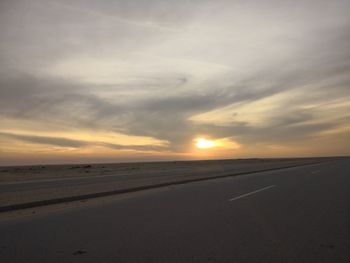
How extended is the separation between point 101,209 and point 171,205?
2.38 meters

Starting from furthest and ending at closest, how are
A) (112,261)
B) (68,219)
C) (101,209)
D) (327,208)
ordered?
(101,209), (327,208), (68,219), (112,261)

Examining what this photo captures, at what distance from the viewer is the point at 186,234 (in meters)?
8.47

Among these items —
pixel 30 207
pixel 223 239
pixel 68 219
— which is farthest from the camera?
pixel 30 207

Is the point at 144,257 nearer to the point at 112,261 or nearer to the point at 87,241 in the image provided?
the point at 112,261

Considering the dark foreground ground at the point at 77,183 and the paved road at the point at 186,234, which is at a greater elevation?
the dark foreground ground at the point at 77,183

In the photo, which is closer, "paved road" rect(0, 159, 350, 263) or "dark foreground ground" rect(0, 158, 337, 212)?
"paved road" rect(0, 159, 350, 263)

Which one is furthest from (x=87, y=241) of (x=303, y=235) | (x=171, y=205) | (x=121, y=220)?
(x=171, y=205)

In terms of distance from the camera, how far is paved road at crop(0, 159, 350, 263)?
6754mm

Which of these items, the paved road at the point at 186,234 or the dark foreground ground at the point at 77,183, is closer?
the paved road at the point at 186,234

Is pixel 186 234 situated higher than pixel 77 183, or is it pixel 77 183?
pixel 77 183

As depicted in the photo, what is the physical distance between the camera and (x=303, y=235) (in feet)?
27.0

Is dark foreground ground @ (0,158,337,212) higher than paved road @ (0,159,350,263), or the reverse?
dark foreground ground @ (0,158,337,212)

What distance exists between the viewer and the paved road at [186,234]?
A: 22.2 ft

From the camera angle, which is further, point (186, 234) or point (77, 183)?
point (77, 183)
